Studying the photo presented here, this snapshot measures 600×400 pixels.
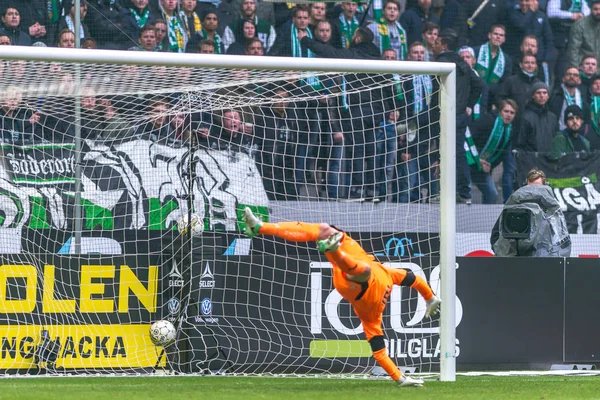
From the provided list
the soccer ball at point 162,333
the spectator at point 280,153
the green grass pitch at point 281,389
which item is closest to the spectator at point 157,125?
the spectator at point 280,153

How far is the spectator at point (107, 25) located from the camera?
1177 centimetres

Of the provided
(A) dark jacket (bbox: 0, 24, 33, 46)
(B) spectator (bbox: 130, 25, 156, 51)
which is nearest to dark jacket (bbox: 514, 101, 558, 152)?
(B) spectator (bbox: 130, 25, 156, 51)

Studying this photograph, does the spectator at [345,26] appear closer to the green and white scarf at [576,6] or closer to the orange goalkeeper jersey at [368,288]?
the green and white scarf at [576,6]

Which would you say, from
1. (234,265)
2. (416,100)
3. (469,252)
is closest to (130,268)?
(234,265)

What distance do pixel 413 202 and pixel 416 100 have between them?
3.74ft

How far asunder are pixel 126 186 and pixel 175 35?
11.0 ft

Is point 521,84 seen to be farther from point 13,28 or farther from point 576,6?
point 13,28

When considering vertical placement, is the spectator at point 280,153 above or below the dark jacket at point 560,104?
below

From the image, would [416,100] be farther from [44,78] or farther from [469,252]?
[44,78]

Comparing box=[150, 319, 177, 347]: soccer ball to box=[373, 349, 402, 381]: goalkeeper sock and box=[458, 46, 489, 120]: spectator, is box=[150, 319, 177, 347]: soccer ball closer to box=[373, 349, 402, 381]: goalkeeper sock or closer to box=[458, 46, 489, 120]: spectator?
box=[373, 349, 402, 381]: goalkeeper sock

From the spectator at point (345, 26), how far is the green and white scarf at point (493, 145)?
212 centimetres

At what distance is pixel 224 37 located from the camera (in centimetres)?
1262

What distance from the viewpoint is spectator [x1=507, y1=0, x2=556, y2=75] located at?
44.7 feet

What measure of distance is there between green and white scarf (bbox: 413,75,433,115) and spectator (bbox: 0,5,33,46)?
4.75 meters
